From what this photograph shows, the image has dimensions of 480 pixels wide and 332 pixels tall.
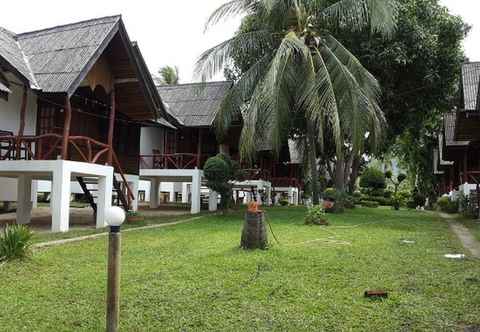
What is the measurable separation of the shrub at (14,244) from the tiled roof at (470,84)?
38.5 feet

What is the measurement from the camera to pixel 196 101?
61.9 feet

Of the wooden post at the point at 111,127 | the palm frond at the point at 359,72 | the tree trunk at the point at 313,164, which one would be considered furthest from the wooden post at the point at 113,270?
the tree trunk at the point at 313,164

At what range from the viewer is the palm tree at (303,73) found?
13.2 m

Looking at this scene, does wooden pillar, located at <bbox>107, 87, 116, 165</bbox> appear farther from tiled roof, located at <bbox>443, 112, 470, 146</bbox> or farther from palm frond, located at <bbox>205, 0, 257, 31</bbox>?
tiled roof, located at <bbox>443, 112, 470, 146</bbox>

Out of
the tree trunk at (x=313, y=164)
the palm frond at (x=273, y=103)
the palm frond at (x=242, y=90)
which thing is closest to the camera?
the palm frond at (x=273, y=103)

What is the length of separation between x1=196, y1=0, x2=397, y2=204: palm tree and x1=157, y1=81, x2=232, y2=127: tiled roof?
202 centimetres

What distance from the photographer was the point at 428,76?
17.5 m

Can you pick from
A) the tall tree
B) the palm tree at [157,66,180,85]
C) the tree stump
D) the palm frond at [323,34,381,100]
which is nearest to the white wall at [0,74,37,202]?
the tree stump

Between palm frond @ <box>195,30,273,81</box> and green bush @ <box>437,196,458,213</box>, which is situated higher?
palm frond @ <box>195,30,273,81</box>

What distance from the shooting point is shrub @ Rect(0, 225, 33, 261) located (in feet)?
22.9

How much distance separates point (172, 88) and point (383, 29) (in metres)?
9.41

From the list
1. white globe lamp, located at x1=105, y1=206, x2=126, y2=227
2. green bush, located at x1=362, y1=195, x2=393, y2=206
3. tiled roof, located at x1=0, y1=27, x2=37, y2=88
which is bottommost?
green bush, located at x1=362, y1=195, x2=393, y2=206

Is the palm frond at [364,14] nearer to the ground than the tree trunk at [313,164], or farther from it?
farther from it

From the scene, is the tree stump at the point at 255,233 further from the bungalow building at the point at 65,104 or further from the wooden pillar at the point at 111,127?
the wooden pillar at the point at 111,127
